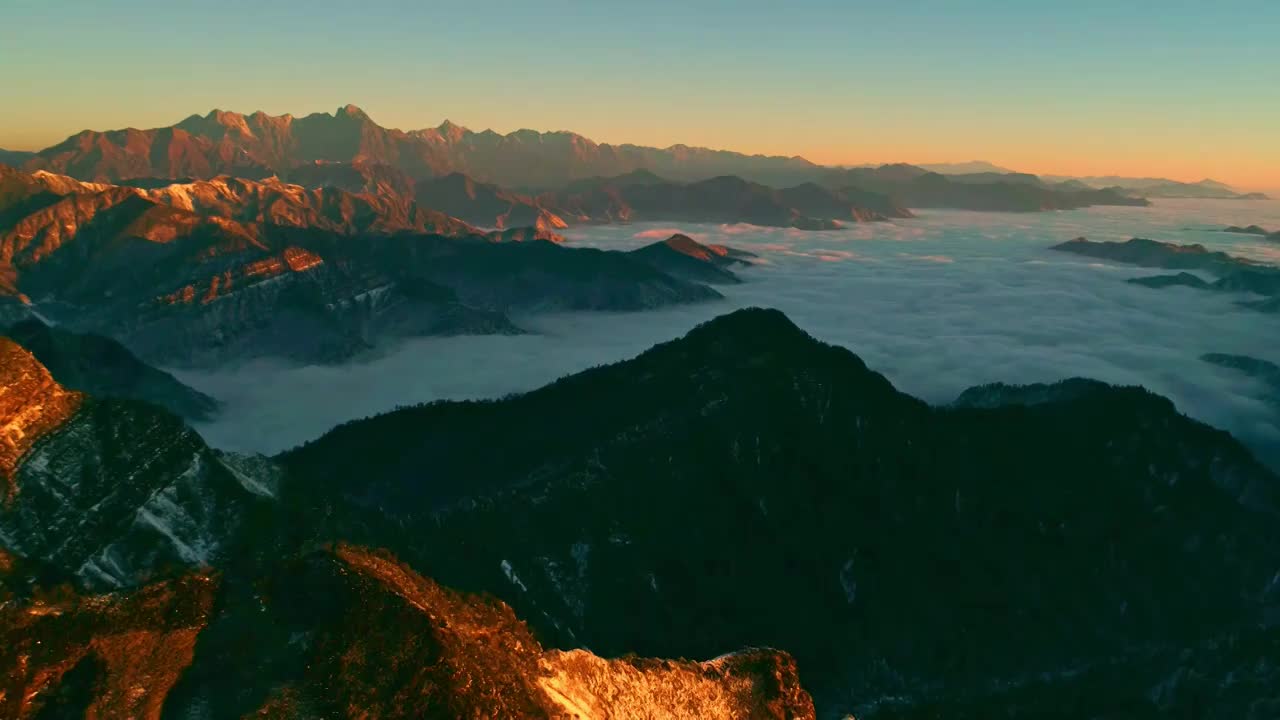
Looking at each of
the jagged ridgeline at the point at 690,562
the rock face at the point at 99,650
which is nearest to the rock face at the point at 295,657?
the rock face at the point at 99,650

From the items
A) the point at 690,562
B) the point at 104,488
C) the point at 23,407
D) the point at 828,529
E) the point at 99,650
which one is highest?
the point at 23,407

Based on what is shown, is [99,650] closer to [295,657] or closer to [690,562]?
[295,657]

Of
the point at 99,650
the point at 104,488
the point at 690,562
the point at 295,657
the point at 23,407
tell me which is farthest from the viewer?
the point at 690,562

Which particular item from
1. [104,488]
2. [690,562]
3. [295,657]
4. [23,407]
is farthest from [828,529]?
[23,407]

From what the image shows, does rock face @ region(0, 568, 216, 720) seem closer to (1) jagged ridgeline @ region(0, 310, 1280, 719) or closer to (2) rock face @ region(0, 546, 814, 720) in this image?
(2) rock face @ region(0, 546, 814, 720)

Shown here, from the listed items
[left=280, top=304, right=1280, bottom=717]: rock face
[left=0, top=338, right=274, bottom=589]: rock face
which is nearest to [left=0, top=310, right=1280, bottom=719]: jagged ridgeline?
[left=0, top=338, right=274, bottom=589]: rock face

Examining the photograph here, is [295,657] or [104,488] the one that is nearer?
[295,657]

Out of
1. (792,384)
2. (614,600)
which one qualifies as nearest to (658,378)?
(792,384)
